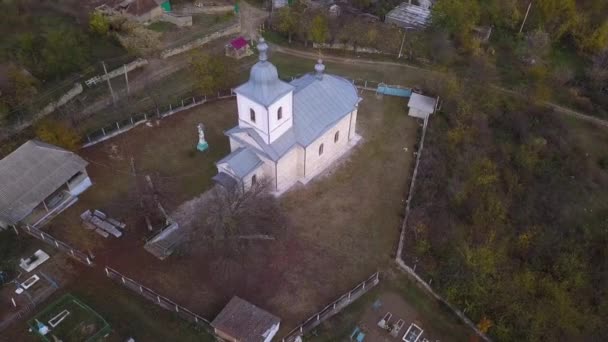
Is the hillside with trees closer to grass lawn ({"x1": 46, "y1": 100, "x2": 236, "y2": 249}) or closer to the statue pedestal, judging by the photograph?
grass lawn ({"x1": 46, "y1": 100, "x2": 236, "y2": 249})

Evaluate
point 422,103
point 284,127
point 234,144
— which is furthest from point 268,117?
point 422,103

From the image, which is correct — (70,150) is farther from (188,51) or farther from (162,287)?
(188,51)

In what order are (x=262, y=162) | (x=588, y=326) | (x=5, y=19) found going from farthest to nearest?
(x=5, y=19), (x=262, y=162), (x=588, y=326)

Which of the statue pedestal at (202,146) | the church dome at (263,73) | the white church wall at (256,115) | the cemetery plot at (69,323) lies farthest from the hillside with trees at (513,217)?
the cemetery plot at (69,323)

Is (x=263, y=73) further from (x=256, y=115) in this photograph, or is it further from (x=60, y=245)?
(x=60, y=245)

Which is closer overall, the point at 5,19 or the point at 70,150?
the point at 70,150

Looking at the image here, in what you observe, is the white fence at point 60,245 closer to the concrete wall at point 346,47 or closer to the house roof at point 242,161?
the house roof at point 242,161

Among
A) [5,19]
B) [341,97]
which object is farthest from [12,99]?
[341,97]
